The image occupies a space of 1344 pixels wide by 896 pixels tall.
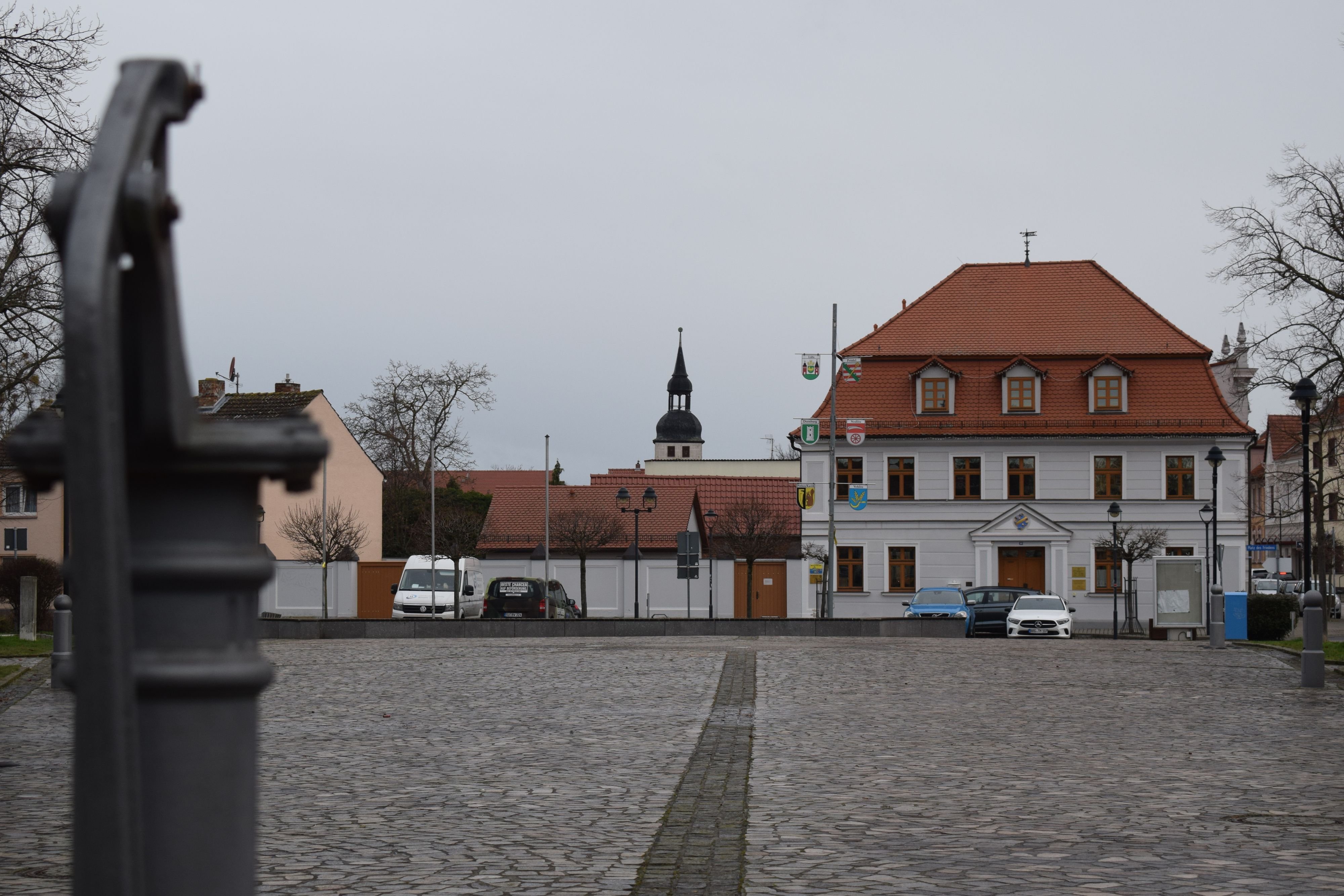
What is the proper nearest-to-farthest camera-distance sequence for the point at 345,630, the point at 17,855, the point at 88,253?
the point at 88,253 → the point at 17,855 → the point at 345,630

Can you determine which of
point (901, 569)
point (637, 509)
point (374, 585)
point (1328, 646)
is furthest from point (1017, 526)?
point (1328, 646)

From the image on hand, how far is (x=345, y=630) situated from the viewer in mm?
37125

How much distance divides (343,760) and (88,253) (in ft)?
34.5

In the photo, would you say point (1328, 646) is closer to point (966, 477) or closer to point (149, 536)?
point (966, 477)

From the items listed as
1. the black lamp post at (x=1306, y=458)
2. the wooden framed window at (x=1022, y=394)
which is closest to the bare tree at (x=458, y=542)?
the wooden framed window at (x=1022, y=394)

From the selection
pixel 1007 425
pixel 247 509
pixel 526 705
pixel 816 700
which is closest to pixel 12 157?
pixel 526 705

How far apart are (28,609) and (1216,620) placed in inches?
929

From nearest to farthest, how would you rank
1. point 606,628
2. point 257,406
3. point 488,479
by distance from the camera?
point 606,628 < point 257,406 < point 488,479

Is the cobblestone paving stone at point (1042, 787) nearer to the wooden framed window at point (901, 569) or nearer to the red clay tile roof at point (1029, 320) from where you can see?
the wooden framed window at point (901, 569)

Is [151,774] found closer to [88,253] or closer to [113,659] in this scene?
[113,659]

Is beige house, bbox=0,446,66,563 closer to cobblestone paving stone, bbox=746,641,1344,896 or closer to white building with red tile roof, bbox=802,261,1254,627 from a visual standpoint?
white building with red tile roof, bbox=802,261,1254,627

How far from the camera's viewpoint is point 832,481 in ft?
172

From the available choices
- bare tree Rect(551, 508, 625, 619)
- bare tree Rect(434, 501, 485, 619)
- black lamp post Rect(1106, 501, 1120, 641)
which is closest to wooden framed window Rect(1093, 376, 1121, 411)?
black lamp post Rect(1106, 501, 1120, 641)

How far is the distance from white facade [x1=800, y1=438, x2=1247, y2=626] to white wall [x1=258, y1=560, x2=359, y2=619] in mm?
17308
